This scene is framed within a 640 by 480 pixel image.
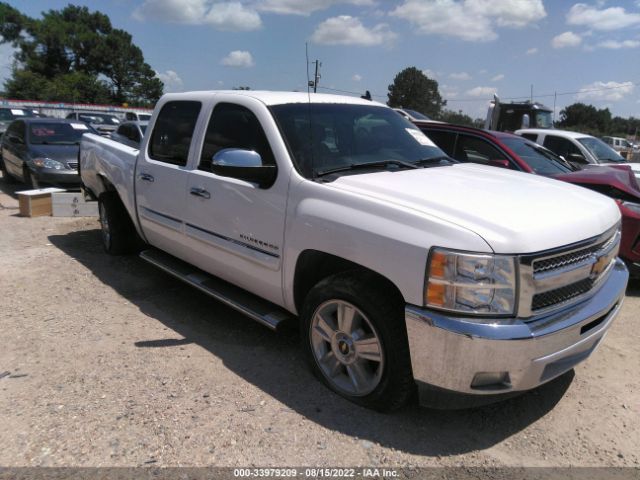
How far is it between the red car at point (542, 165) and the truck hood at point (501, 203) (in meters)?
2.05

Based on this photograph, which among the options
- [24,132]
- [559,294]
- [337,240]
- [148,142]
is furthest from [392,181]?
[24,132]

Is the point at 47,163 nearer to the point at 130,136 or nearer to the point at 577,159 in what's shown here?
the point at 130,136

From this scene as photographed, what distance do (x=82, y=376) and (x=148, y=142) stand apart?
7.57ft

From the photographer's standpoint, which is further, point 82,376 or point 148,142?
point 148,142

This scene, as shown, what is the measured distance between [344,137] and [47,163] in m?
7.84

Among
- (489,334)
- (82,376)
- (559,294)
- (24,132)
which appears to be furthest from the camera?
(24,132)

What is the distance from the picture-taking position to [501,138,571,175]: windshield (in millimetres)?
6629

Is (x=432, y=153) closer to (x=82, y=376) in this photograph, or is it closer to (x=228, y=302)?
(x=228, y=302)

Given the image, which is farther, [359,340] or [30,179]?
[30,179]

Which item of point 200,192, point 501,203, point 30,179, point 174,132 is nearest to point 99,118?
point 30,179

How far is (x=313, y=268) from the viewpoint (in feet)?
10.8

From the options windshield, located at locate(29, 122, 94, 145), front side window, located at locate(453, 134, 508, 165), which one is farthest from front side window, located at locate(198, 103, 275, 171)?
windshield, located at locate(29, 122, 94, 145)

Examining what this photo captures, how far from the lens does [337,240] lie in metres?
2.96

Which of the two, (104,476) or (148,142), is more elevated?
(148,142)
